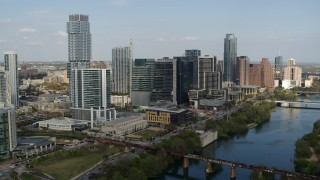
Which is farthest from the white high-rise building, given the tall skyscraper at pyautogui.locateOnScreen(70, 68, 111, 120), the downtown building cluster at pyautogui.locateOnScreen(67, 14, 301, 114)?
the tall skyscraper at pyautogui.locateOnScreen(70, 68, 111, 120)

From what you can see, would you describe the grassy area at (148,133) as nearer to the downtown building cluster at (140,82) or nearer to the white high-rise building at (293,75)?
the downtown building cluster at (140,82)

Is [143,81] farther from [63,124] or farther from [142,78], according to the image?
[63,124]

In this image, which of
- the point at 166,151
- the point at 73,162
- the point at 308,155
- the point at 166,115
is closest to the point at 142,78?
the point at 166,115

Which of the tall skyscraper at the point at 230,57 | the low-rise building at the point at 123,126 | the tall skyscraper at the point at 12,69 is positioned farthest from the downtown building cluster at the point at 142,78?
the tall skyscraper at the point at 12,69

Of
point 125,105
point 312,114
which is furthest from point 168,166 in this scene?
point 312,114

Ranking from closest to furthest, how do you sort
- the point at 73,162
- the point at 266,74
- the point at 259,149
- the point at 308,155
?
the point at 73,162, the point at 308,155, the point at 259,149, the point at 266,74

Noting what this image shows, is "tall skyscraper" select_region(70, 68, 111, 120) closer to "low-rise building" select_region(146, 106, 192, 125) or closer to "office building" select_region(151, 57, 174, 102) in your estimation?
"low-rise building" select_region(146, 106, 192, 125)
